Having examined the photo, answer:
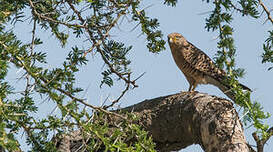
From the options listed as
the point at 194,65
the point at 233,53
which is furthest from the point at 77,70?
the point at 194,65

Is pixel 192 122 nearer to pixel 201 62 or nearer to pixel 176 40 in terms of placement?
pixel 201 62

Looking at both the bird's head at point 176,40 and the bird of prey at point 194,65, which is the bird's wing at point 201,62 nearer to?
the bird of prey at point 194,65

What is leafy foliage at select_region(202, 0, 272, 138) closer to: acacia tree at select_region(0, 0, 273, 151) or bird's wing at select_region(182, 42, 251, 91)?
acacia tree at select_region(0, 0, 273, 151)

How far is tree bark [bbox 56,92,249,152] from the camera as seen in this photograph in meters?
3.56

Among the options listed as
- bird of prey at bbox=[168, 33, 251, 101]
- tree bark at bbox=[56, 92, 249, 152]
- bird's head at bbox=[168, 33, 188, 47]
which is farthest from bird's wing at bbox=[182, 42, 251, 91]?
tree bark at bbox=[56, 92, 249, 152]

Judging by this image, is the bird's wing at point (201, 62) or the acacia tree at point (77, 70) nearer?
the acacia tree at point (77, 70)

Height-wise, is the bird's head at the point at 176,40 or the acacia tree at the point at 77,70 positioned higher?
the bird's head at the point at 176,40

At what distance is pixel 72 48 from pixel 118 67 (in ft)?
1.33

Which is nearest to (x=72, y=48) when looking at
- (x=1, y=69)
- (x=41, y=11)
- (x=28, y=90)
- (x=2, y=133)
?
(x=41, y=11)

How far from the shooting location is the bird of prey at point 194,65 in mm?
5559

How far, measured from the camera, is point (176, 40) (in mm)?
6586

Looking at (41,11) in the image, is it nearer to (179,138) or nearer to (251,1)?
(251,1)

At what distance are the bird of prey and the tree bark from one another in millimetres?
1048

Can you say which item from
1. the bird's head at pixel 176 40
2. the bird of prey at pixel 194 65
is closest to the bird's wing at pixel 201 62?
the bird of prey at pixel 194 65
